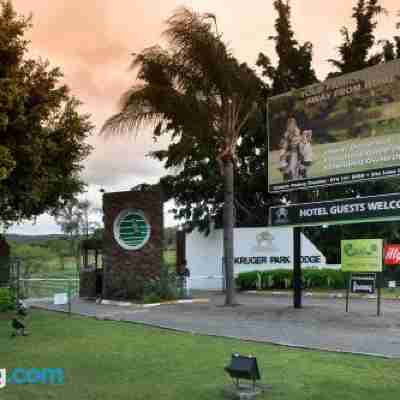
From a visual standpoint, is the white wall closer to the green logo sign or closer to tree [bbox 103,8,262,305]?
tree [bbox 103,8,262,305]

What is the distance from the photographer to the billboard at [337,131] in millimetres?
16750

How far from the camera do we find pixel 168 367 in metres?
9.58

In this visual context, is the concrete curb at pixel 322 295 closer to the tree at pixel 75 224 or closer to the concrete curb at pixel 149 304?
the concrete curb at pixel 149 304

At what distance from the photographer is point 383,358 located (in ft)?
33.2

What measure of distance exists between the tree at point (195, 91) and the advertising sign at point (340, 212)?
2.63 m

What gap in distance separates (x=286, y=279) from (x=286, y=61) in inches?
537

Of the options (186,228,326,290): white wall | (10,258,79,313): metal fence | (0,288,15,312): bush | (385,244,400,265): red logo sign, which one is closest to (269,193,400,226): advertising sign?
(385,244,400,265): red logo sign

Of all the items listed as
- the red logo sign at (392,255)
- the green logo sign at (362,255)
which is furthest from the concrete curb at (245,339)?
the red logo sign at (392,255)

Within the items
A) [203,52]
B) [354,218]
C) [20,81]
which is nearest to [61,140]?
[20,81]

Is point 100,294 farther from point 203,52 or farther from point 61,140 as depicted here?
point 203,52

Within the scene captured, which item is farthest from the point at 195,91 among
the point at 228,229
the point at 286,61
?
the point at 286,61

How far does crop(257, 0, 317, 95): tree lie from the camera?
34500 mm

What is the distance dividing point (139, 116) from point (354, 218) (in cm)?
829

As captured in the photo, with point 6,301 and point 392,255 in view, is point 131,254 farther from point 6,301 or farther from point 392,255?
point 392,255
